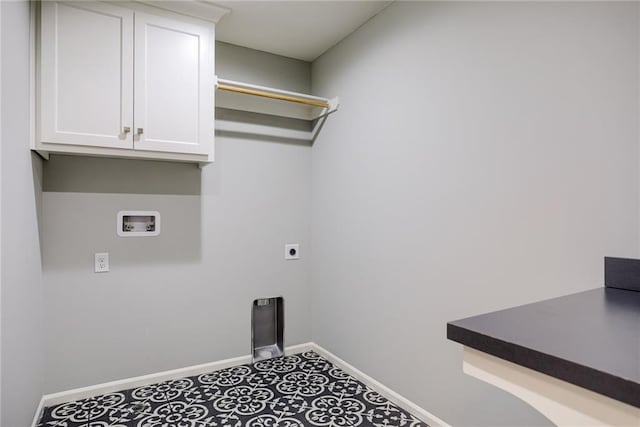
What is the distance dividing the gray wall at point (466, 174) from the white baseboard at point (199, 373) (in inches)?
2.4

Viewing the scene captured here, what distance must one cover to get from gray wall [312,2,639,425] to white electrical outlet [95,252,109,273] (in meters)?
1.54

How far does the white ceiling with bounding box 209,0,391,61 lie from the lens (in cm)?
234

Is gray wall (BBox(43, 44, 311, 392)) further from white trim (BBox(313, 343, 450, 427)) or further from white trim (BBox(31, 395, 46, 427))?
white trim (BBox(313, 343, 450, 427))

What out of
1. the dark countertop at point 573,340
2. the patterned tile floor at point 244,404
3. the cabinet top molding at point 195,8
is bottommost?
the patterned tile floor at point 244,404

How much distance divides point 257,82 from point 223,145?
0.59 m

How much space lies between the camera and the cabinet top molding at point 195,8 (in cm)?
220

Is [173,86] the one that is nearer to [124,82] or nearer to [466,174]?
[124,82]

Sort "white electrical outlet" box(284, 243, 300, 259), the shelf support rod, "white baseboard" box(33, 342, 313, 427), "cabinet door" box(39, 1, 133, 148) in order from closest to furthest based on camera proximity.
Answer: "cabinet door" box(39, 1, 133, 148) → "white baseboard" box(33, 342, 313, 427) → the shelf support rod → "white electrical outlet" box(284, 243, 300, 259)

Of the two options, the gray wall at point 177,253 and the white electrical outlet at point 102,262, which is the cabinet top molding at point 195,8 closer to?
the gray wall at point 177,253

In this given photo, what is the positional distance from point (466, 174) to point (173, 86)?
1734 millimetres

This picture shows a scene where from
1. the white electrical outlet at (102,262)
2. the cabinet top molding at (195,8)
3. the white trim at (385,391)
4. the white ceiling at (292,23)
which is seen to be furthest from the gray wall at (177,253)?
the cabinet top molding at (195,8)

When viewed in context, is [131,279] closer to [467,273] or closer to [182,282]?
[182,282]

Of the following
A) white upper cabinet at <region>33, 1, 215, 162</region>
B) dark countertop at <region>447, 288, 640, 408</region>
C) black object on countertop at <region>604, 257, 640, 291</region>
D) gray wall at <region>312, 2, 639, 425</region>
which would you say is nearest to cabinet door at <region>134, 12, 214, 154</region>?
white upper cabinet at <region>33, 1, 215, 162</region>

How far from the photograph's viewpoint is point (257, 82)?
9.80 feet
